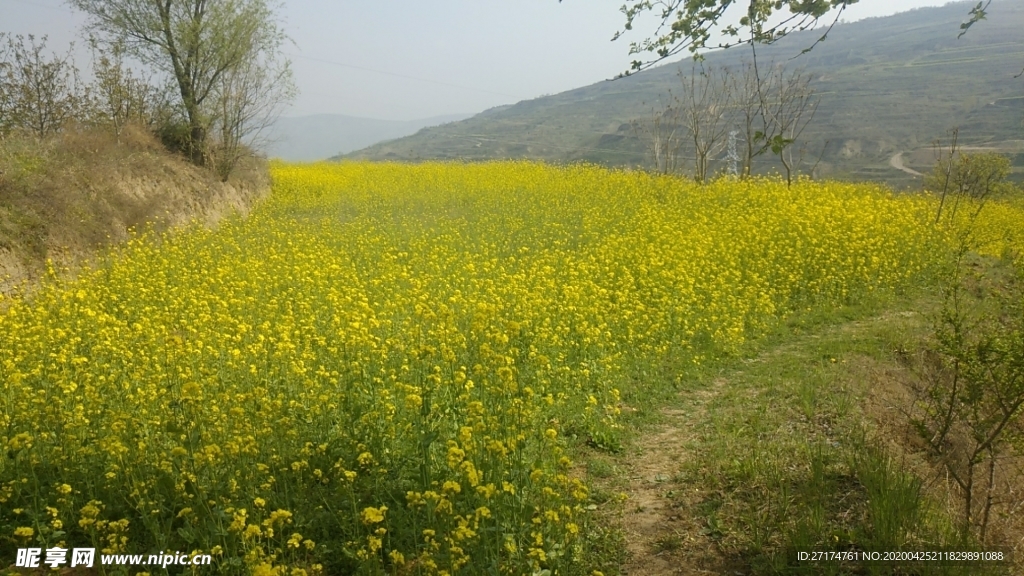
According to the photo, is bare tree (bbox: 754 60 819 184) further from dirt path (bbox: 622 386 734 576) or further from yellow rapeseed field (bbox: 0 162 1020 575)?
dirt path (bbox: 622 386 734 576)

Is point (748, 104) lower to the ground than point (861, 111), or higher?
lower

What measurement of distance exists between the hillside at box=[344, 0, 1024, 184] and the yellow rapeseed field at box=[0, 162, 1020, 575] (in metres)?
15.9

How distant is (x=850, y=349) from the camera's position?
7.49 meters

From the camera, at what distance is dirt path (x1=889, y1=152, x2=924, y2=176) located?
32816mm

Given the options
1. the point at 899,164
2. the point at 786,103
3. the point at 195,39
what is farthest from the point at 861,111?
the point at 195,39

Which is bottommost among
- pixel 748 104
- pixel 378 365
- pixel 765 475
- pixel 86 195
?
pixel 765 475

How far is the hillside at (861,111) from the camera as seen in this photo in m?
38.8

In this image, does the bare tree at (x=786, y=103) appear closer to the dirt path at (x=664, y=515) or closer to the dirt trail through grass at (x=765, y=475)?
the dirt trail through grass at (x=765, y=475)

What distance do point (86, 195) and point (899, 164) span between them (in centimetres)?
3916

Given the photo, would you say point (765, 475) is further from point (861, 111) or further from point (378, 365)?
point (861, 111)

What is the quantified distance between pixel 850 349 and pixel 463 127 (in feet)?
223

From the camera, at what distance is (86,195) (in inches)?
463

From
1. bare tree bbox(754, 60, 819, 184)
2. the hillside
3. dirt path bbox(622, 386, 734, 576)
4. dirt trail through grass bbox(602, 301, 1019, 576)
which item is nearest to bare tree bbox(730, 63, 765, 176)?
bare tree bbox(754, 60, 819, 184)

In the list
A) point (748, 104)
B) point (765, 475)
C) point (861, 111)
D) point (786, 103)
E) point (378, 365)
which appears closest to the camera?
point (765, 475)
